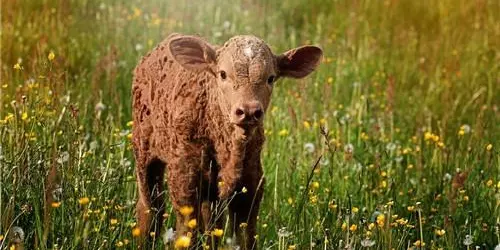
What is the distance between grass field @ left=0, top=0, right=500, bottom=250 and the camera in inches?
165

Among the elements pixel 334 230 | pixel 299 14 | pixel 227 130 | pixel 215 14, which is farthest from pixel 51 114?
pixel 299 14

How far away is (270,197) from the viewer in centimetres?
541

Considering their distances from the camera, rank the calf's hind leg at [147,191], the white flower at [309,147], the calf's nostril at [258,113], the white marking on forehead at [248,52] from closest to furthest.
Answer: the calf's nostril at [258,113], the white marking on forehead at [248,52], the calf's hind leg at [147,191], the white flower at [309,147]

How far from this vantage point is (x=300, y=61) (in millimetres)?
4453

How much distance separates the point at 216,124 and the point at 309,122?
2.47 meters

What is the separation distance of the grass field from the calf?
199mm

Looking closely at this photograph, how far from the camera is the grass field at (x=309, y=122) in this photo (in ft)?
13.8

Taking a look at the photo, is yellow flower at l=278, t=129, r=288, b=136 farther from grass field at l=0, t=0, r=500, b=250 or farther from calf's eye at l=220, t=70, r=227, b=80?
calf's eye at l=220, t=70, r=227, b=80

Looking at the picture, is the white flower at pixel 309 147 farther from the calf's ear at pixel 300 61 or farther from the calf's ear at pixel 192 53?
the calf's ear at pixel 192 53

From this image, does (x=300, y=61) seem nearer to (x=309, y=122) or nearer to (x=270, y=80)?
(x=270, y=80)

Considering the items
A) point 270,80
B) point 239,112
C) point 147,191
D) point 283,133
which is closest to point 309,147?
point 283,133

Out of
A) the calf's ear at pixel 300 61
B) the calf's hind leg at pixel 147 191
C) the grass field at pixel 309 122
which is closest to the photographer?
the grass field at pixel 309 122

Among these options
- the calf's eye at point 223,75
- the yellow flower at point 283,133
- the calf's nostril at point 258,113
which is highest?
the calf's eye at point 223,75

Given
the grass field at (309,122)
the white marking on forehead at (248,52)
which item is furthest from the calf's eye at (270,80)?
the grass field at (309,122)
